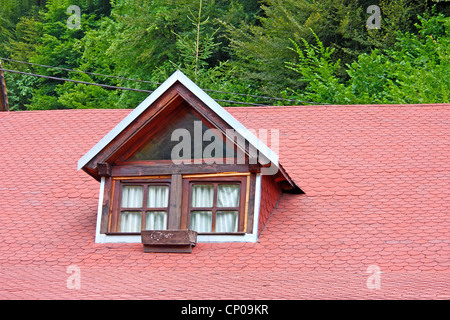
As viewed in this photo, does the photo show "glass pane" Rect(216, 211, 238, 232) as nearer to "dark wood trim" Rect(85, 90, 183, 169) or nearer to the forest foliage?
"dark wood trim" Rect(85, 90, 183, 169)

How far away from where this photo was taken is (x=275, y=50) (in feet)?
113

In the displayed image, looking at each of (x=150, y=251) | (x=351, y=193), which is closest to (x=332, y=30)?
(x=351, y=193)

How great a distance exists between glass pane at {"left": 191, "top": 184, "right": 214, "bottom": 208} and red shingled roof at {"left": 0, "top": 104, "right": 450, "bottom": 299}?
23.6 inches

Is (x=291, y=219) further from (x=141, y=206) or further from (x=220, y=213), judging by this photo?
(x=141, y=206)

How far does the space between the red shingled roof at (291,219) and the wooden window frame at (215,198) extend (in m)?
0.33

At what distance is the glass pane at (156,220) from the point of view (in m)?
12.5

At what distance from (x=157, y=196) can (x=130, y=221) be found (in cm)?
56

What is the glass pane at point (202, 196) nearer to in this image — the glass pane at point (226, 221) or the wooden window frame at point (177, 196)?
the wooden window frame at point (177, 196)

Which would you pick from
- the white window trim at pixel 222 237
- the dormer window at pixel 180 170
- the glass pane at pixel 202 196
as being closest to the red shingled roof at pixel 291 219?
the white window trim at pixel 222 237

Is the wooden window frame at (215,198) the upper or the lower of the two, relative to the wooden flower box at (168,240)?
upper

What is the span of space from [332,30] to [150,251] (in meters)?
24.7

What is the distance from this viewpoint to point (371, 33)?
3344cm

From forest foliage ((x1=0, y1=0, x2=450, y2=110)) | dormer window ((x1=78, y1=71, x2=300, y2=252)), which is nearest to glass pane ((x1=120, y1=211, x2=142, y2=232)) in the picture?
dormer window ((x1=78, y1=71, x2=300, y2=252))
